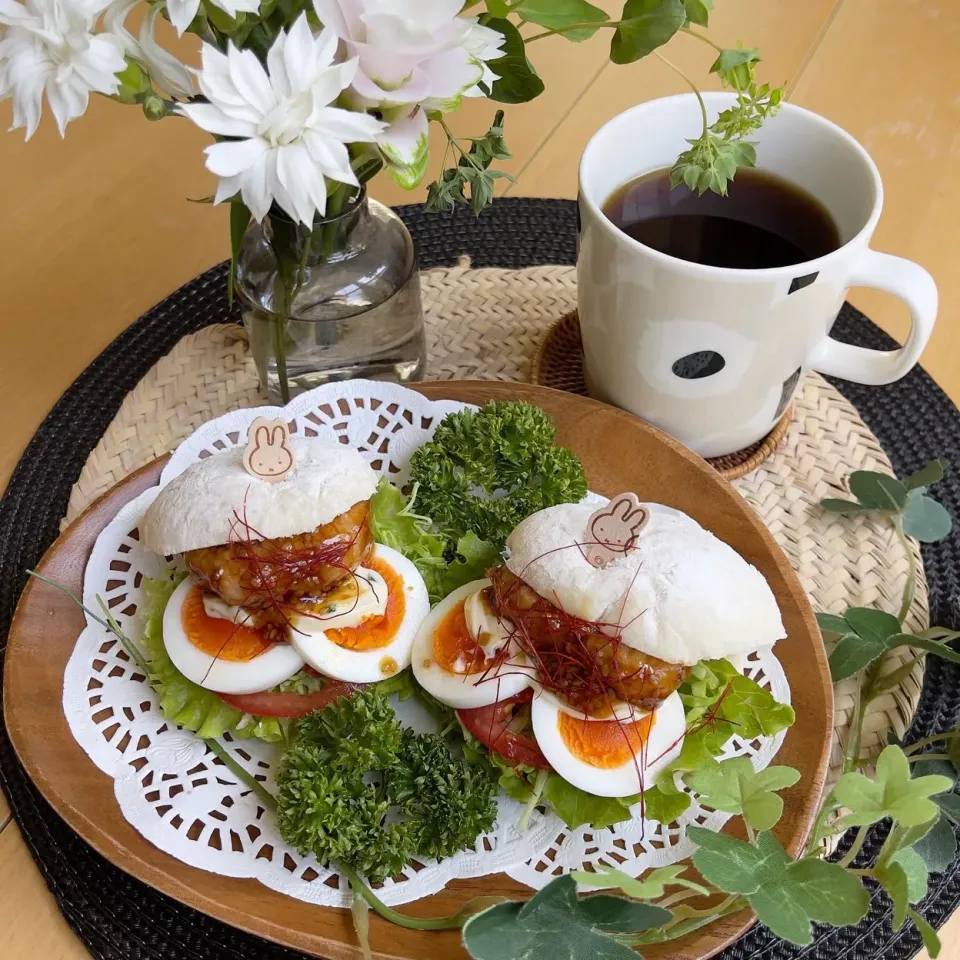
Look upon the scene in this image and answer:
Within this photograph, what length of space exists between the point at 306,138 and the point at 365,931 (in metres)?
0.73

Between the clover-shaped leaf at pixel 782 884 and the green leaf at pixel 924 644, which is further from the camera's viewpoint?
the green leaf at pixel 924 644

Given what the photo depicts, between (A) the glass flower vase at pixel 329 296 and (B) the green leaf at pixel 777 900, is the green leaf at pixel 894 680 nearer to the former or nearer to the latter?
(B) the green leaf at pixel 777 900

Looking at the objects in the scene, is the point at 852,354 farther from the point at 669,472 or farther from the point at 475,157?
Answer: the point at 475,157

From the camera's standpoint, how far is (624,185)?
126 centimetres

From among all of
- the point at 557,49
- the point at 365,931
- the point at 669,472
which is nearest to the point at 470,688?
the point at 365,931

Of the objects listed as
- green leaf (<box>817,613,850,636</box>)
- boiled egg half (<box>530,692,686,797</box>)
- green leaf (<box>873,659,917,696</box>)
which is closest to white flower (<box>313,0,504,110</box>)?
boiled egg half (<box>530,692,686,797</box>)

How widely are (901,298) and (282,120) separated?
79 centimetres

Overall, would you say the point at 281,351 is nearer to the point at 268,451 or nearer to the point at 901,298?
the point at 268,451

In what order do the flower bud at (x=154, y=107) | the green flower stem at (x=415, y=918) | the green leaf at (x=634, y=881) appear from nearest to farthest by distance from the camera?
the green leaf at (x=634, y=881)
the flower bud at (x=154, y=107)
the green flower stem at (x=415, y=918)

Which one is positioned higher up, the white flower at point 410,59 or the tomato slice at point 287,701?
the white flower at point 410,59

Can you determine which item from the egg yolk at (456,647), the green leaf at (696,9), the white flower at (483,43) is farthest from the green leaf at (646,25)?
the egg yolk at (456,647)

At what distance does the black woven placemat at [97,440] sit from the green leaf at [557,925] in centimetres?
29

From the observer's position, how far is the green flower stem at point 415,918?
0.93 metres

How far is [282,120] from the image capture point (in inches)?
29.6
